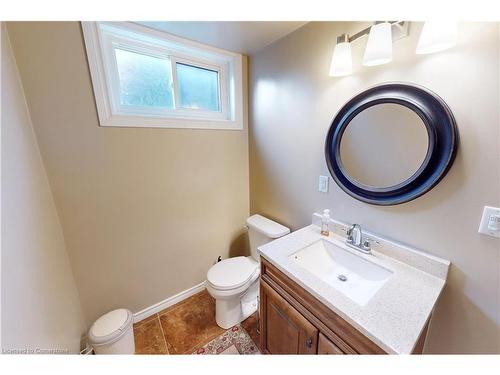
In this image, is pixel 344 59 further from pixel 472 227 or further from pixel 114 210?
pixel 114 210

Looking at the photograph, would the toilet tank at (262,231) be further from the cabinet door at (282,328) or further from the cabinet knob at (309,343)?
the cabinet knob at (309,343)

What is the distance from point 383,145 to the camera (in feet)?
3.32

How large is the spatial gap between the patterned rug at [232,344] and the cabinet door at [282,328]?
21 cm

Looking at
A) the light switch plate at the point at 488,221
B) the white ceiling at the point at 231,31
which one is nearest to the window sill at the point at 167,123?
the white ceiling at the point at 231,31

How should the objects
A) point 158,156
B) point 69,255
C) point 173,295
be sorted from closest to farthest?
point 69,255, point 158,156, point 173,295

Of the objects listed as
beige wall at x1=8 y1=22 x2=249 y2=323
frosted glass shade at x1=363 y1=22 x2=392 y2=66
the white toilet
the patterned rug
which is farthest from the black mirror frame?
the patterned rug

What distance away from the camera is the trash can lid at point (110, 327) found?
3.80ft

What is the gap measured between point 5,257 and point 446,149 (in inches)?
71.8

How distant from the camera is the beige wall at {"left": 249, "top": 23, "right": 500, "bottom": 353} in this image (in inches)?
28.8

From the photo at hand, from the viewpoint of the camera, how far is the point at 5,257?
0.72 meters

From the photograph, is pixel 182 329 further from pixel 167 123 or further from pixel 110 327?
pixel 167 123

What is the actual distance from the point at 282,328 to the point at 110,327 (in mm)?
1094

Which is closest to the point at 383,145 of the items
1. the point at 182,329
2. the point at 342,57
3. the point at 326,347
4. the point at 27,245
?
the point at 342,57
